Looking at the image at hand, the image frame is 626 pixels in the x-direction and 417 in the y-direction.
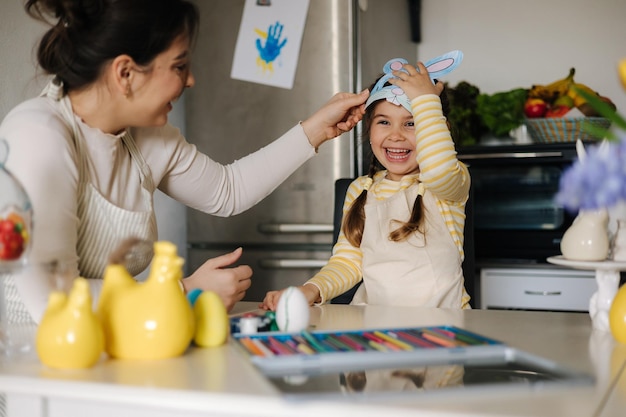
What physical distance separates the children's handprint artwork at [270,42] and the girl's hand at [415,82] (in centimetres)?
105

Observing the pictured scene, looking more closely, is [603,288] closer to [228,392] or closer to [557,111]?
[228,392]

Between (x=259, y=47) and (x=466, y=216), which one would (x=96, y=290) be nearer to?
(x=466, y=216)

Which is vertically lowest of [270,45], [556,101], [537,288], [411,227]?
[537,288]

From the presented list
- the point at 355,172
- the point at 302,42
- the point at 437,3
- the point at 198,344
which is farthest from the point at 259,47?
the point at 198,344

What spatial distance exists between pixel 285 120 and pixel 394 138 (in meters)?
0.93

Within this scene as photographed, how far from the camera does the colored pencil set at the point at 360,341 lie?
0.92 metres

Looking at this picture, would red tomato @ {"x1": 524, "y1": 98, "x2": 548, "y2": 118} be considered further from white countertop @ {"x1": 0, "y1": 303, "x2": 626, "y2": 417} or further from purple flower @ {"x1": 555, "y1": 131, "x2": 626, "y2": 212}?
purple flower @ {"x1": 555, "y1": 131, "x2": 626, "y2": 212}

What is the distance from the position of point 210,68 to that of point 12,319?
163cm

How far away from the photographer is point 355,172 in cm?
249

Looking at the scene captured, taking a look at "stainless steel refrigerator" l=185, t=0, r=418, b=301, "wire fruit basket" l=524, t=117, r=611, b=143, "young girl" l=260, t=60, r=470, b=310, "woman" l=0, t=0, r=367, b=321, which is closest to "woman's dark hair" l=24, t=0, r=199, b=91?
"woman" l=0, t=0, r=367, b=321

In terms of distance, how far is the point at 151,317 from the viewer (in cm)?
87

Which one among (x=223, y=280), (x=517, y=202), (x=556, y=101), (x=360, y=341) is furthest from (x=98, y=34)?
(x=556, y=101)

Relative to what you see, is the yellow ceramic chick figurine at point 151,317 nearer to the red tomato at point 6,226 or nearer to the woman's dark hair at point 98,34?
the red tomato at point 6,226

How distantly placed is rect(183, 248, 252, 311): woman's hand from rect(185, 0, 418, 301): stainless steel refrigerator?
126 centimetres
